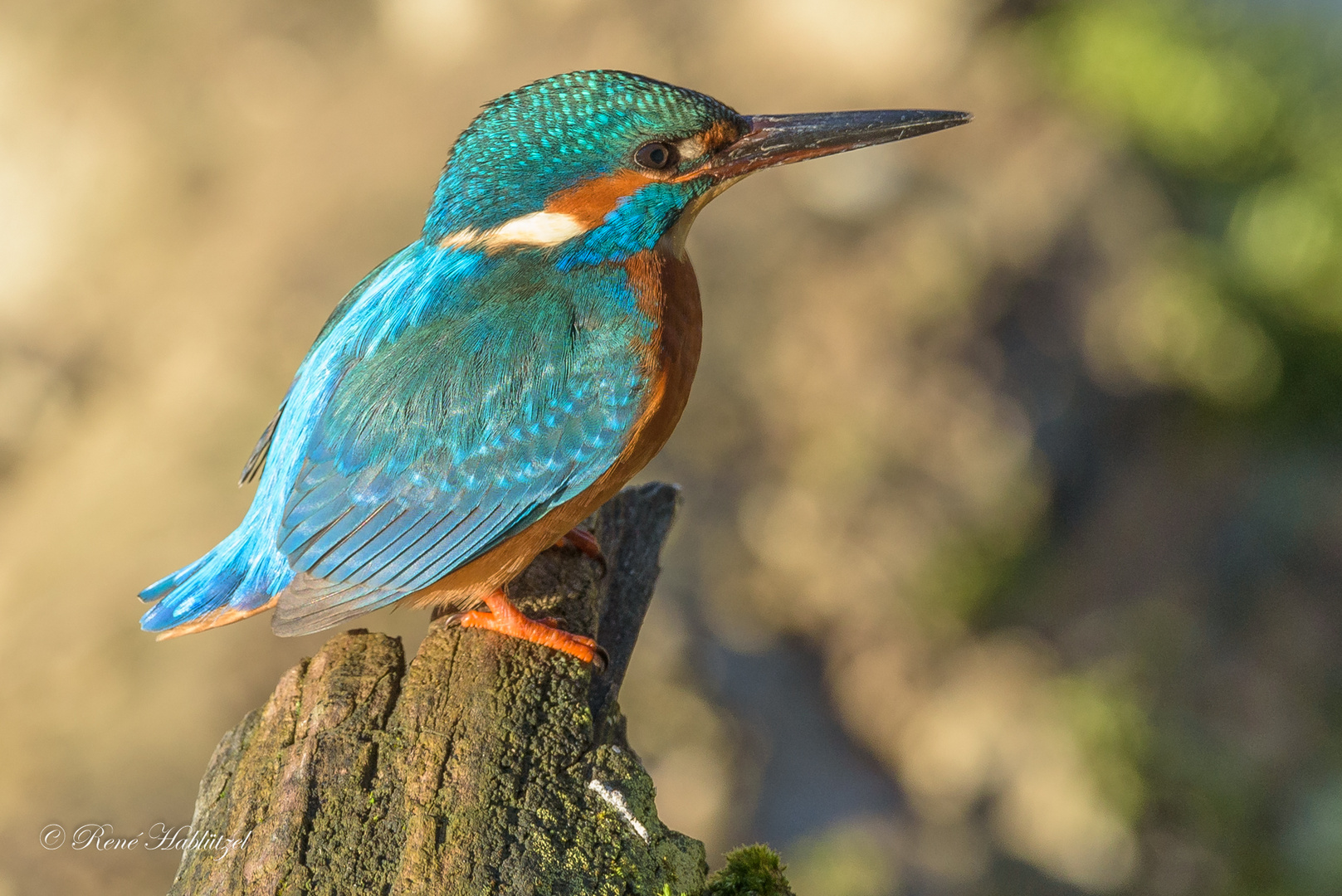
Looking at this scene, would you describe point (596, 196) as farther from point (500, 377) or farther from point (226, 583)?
point (226, 583)

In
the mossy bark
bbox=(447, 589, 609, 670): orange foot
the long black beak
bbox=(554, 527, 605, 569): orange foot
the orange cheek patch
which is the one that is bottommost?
the mossy bark

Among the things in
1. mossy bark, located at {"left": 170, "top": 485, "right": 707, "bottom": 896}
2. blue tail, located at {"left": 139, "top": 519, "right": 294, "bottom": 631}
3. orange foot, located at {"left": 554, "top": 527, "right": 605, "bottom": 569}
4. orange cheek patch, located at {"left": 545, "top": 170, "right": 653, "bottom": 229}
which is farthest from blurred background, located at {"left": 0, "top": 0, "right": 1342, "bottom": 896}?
orange cheek patch, located at {"left": 545, "top": 170, "right": 653, "bottom": 229}

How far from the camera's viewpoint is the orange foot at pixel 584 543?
314 cm

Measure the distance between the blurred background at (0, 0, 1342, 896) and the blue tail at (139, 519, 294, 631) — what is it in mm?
1551

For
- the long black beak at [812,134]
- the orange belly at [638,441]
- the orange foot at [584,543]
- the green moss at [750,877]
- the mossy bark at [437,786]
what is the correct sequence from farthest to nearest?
the orange foot at [584,543], the long black beak at [812,134], the orange belly at [638,441], the green moss at [750,877], the mossy bark at [437,786]

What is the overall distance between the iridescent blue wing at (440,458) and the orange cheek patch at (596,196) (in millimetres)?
322

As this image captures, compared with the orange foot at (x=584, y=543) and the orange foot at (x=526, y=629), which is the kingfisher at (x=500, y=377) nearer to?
the orange foot at (x=526, y=629)

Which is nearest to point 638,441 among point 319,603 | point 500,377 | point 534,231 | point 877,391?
point 500,377

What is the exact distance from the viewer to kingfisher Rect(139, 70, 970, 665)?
265 centimetres

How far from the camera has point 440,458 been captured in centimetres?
265

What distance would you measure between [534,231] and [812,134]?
2.40ft

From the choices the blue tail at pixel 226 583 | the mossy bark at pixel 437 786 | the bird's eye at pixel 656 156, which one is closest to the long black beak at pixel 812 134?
the bird's eye at pixel 656 156

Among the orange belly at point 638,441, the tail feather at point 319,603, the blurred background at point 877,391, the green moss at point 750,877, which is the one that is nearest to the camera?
the green moss at point 750,877

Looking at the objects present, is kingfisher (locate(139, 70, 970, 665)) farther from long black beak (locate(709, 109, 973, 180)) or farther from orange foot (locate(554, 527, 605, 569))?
orange foot (locate(554, 527, 605, 569))
